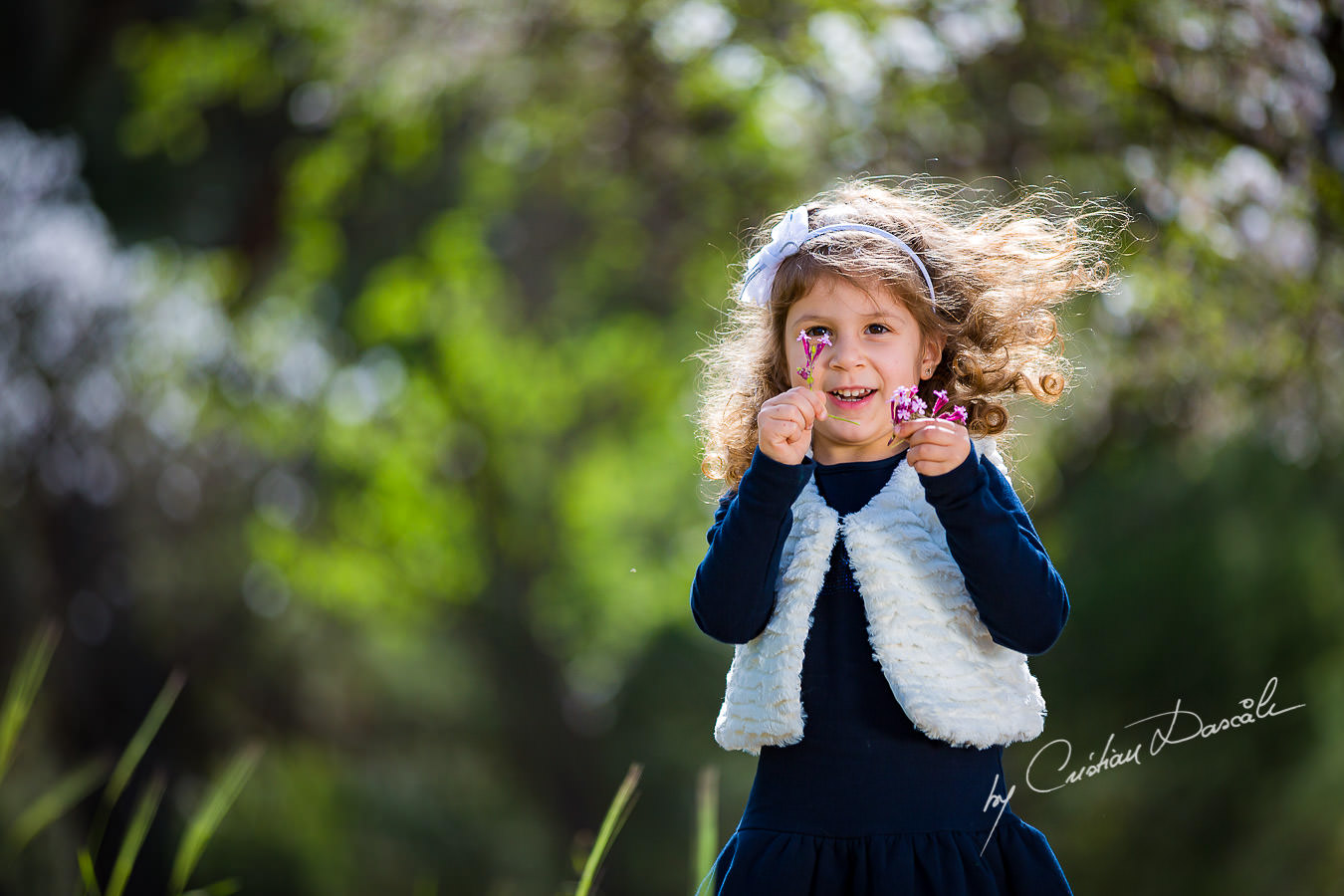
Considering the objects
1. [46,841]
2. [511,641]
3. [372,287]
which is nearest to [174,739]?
[46,841]

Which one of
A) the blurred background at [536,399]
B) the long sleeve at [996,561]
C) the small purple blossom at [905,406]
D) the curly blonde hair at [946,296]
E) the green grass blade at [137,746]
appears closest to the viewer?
the long sleeve at [996,561]

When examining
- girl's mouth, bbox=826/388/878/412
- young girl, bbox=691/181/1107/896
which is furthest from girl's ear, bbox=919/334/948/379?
girl's mouth, bbox=826/388/878/412

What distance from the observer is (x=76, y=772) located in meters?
6.02

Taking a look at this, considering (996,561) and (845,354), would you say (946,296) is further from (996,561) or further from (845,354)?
(996,561)

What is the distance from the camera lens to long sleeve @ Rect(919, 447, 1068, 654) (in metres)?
1.42

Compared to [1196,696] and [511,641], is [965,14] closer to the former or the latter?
[1196,696]

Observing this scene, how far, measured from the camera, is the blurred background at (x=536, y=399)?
164 inches

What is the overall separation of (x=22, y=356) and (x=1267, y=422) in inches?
220

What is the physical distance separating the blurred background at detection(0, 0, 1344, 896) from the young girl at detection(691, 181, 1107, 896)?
1823 mm

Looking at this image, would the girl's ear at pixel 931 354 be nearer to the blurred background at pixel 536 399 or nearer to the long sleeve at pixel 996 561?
the long sleeve at pixel 996 561

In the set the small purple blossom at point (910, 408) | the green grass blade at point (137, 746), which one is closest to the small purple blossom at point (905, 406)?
the small purple blossom at point (910, 408)

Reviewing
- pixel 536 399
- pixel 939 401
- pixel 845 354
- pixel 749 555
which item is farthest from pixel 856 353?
pixel 536 399

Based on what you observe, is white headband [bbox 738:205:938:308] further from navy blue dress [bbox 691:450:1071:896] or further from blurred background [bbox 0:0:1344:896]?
blurred background [bbox 0:0:1344:896]

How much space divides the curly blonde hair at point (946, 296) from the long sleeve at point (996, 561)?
266 millimetres
